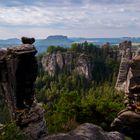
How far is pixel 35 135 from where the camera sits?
33.5m

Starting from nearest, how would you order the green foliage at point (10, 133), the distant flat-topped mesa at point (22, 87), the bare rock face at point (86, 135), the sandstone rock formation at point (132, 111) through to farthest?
the bare rock face at point (86, 135) < the green foliage at point (10, 133) < the distant flat-topped mesa at point (22, 87) < the sandstone rock formation at point (132, 111)

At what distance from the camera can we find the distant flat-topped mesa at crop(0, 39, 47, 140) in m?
32.5

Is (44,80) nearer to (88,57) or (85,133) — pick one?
(88,57)

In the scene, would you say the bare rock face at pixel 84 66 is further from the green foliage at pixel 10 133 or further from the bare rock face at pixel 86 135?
the green foliage at pixel 10 133

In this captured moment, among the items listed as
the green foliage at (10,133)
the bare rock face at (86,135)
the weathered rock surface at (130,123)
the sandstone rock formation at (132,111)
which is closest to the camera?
the bare rock face at (86,135)

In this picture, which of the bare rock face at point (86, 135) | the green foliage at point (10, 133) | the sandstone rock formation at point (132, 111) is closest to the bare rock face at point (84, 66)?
the sandstone rock formation at point (132, 111)

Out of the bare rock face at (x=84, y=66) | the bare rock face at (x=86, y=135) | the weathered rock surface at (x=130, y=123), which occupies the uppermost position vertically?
the bare rock face at (x=86, y=135)

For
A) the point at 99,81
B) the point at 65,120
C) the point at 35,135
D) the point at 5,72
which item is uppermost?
the point at 5,72

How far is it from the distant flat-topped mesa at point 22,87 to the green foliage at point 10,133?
2.94 metres

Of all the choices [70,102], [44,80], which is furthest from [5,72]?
[44,80]

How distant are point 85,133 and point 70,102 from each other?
76.5ft

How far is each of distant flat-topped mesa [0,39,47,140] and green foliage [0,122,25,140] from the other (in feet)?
9.64

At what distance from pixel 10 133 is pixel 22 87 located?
5.65 metres

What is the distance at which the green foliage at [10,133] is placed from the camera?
29406 millimetres
